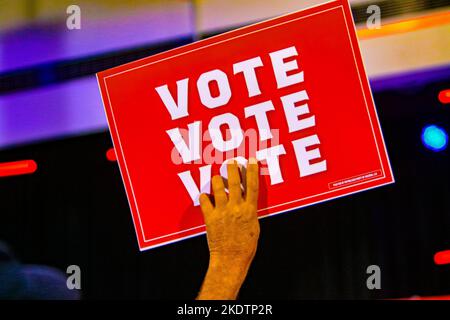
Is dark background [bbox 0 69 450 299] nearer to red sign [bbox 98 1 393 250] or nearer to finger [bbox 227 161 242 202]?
red sign [bbox 98 1 393 250]

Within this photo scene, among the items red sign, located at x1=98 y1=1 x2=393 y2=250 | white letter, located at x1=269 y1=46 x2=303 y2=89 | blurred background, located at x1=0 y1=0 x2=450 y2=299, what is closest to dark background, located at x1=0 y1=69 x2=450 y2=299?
blurred background, located at x1=0 y1=0 x2=450 y2=299

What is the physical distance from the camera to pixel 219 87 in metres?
2.42

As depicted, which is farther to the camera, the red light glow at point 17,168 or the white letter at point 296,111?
the red light glow at point 17,168

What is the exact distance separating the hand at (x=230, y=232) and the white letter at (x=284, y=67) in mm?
336

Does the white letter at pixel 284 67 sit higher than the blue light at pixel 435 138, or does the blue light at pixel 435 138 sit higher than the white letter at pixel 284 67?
the white letter at pixel 284 67

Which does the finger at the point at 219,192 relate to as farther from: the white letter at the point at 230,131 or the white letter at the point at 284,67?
the white letter at the point at 284,67

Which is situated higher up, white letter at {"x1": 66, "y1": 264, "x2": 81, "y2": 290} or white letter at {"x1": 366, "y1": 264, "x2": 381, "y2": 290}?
white letter at {"x1": 66, "y1": 264, "x2": 81, "y2": 290}

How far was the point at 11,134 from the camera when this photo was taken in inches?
110

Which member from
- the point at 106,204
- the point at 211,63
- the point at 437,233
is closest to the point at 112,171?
the point at 106,204

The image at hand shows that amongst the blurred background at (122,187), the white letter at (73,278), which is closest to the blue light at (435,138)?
the blurred background at (122,187)

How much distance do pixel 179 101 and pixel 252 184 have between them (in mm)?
417

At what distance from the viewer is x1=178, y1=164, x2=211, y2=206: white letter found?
2357 millimetres

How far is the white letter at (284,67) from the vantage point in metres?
2.35

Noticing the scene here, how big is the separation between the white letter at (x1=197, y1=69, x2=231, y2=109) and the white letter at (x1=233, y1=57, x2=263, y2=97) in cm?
5
